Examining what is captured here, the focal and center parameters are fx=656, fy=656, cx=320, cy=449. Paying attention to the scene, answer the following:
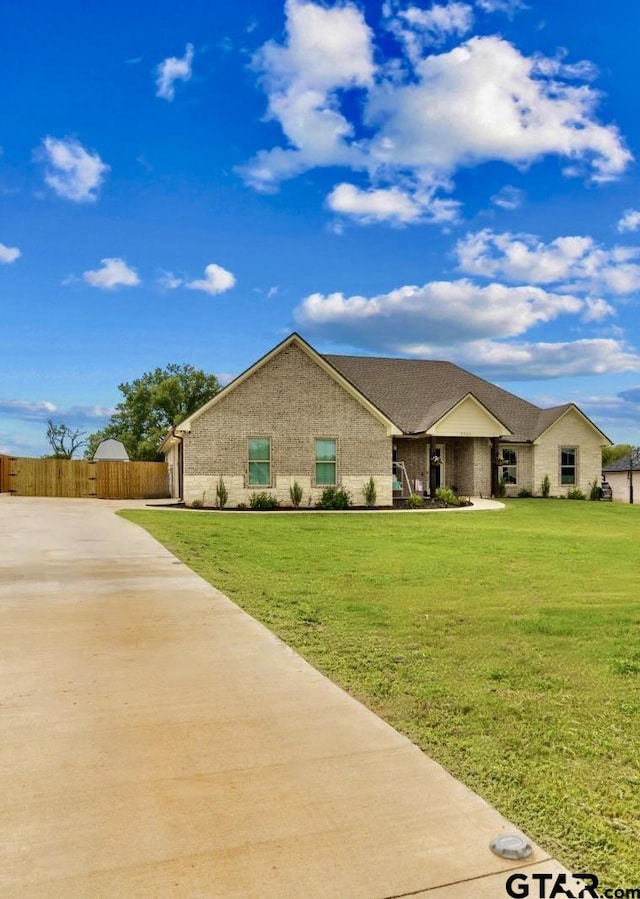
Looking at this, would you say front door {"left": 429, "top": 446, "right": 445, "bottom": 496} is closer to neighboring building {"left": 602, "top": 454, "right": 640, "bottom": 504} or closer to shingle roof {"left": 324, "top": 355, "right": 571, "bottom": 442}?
shingle roof {"left": 324, "top": 355, "right": 571, "bottom": 442}

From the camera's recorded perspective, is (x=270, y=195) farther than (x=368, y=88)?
Yes

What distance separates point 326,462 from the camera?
26.9 m

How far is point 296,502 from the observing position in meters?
26.4

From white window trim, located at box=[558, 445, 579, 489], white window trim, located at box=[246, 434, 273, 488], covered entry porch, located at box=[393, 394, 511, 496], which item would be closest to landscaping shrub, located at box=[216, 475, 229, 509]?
white window trim, located at box=[246, 434, 273, 488]

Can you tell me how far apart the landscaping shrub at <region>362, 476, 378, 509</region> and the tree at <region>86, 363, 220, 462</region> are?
113ft

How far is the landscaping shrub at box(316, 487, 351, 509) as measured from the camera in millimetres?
26219

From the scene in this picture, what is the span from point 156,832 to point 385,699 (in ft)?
6.77

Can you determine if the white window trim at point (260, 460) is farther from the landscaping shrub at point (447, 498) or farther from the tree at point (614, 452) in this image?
the tree at point (614, 452)

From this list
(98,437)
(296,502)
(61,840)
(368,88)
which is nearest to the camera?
(61,840)

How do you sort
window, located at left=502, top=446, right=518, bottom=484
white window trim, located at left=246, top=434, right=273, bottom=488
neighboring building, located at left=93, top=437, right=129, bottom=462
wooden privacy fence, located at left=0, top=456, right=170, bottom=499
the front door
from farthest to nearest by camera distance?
1. neighboring building, located at left=93, top=437, right=129, bottom=462
2. wooden privacy fence, located at left=0, top=456, right=170, bottom=499
3. window, located at left=502, top=446, right=518, bottom=484
4. the front door
5. white window trim, located at left=246, top=434, right=273, bottom=488

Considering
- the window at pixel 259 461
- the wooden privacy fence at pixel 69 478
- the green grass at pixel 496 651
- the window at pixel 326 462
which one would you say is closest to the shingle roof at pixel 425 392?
the window at pixel 326 462

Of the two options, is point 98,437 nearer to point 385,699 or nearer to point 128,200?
point 128,200

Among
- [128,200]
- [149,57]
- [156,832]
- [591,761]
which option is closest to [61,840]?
[156,832]

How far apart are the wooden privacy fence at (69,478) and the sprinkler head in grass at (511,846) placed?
33688 mm
